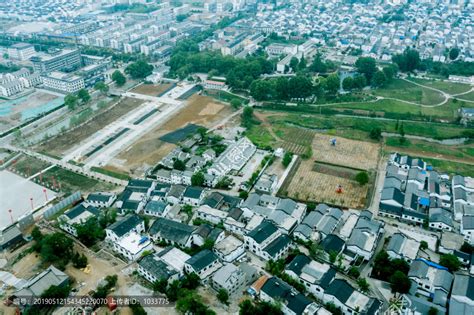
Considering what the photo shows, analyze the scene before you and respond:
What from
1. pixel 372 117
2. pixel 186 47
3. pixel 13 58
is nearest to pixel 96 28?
pixel 13 58

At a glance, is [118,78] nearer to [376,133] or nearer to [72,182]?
[72,182]

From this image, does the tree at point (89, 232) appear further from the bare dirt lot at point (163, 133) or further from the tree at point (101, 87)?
the tree at point (101, 87)

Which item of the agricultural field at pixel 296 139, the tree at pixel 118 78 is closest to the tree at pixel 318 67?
the agricultural field at pixel 296 139

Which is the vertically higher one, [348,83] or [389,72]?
[389,72]

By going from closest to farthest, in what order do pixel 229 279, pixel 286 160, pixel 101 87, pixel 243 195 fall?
pixel 229 279 < pixel 243 195 < pixel 286 160 < pixel 101 87

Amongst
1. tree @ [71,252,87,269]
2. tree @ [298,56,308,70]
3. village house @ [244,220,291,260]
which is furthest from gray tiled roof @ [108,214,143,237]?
tree @ [298,56,308,70]

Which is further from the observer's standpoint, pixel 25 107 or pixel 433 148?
pixel 25 107

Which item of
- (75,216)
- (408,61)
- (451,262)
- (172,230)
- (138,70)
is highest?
(408,61)

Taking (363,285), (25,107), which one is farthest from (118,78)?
(363,285)

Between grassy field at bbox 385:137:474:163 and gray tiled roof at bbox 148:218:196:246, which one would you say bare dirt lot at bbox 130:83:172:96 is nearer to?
gray tiled roof at bbox 148:218:196:246
